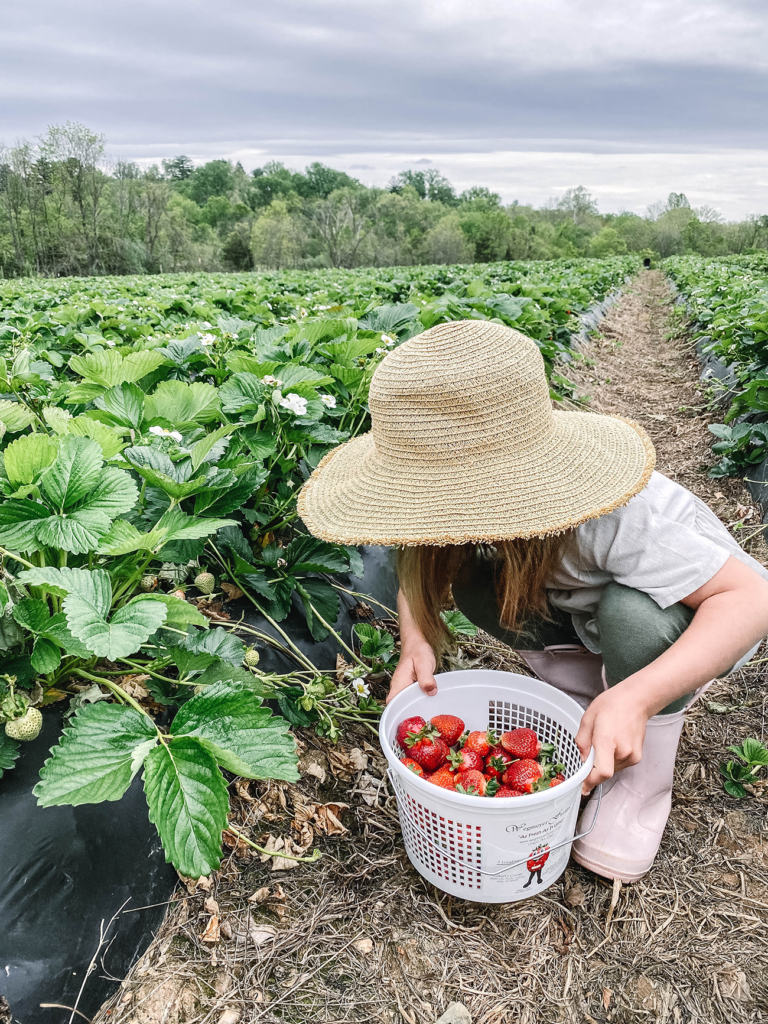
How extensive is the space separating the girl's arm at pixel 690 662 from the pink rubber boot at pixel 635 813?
268 mm

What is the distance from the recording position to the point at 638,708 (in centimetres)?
118

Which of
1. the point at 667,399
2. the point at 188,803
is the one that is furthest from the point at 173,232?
the point at 188,803

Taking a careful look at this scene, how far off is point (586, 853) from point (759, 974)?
1.22ft

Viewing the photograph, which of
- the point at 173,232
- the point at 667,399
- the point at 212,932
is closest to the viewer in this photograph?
the point at 212,932

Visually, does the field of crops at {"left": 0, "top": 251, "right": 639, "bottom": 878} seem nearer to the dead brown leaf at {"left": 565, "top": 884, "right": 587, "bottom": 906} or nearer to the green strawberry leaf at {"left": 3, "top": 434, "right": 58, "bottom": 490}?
the green strawberry leaf at {"left": 3, "top": 434, "right": 58, "bottom": 490}

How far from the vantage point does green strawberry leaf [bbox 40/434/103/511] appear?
1.06 m

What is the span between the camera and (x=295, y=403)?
1.60 metres

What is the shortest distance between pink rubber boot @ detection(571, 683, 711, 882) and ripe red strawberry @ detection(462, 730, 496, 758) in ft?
0.95

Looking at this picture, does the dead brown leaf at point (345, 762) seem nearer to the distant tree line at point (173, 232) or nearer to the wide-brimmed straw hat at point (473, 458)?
the wide-brimmed straw hat at point (473, 458)

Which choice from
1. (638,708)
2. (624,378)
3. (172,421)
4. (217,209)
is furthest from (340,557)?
(217,209)

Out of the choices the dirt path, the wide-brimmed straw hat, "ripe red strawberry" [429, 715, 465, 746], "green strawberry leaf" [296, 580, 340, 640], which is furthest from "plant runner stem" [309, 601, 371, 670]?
the dirt path

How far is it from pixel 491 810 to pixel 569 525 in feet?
1.72

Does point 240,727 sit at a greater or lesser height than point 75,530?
lesser

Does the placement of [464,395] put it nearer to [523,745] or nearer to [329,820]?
[523,745]
